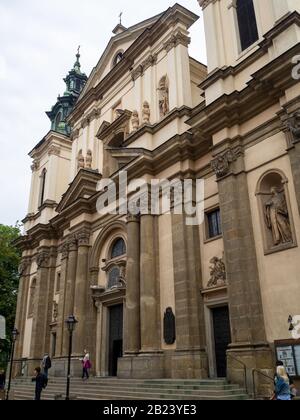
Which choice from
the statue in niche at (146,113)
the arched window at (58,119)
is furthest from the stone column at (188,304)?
the arched window at (58,119)

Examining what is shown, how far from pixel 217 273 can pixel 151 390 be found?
492cm

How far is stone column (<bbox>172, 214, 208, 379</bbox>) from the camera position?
1490 centimetres

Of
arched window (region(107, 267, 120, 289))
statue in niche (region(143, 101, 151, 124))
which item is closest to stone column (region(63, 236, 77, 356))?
arched window (region(107, 267, 120, 289))

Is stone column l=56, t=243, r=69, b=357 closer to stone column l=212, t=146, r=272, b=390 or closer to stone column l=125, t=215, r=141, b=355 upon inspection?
stone column l=125, t=215, r=141, b=355

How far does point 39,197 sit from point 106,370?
1702 centimetres

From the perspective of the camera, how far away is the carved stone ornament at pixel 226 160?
15121mm

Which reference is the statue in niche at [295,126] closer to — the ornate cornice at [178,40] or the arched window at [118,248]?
the ornate cornice at [178,40]

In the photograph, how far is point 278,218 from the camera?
522 inches

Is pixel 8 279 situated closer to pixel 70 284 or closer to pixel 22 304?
pixel 22 304

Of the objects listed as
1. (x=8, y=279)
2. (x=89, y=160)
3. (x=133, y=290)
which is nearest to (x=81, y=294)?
(x=133, y=290)

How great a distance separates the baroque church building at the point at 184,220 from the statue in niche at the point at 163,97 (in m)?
0.11

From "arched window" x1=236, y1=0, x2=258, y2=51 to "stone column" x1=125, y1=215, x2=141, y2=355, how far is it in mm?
9193

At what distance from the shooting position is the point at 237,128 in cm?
1545
